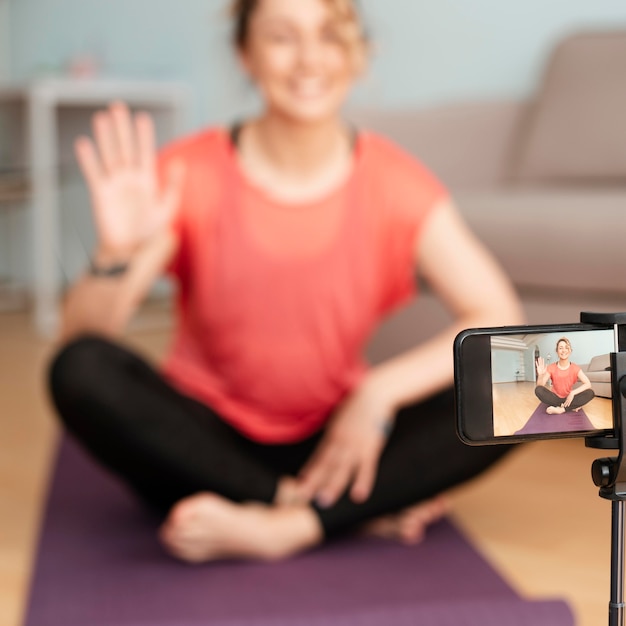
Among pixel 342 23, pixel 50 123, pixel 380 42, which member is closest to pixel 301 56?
pixel 342 23

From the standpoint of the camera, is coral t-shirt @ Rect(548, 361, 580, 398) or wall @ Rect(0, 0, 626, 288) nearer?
coral t-shirt @ Rect(548, 361, 580, 398)

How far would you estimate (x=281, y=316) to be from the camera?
111cm

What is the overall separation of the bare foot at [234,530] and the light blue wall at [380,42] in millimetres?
1043

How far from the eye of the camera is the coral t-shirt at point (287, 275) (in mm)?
1118

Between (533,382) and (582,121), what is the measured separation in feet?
5.83

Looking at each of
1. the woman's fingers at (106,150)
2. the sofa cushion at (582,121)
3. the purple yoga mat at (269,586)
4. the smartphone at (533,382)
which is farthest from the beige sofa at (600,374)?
the sofa cushion at (582,121)

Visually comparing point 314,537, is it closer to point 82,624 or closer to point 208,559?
point 208,559

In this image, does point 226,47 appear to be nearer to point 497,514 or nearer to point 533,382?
point 497,514

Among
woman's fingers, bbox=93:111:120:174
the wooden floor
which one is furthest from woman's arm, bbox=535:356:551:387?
woman's fingers, bbox=93:111:120:174

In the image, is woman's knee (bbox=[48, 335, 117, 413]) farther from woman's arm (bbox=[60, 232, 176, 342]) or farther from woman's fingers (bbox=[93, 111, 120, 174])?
woman's fingers (bbox=[93, 111, 120, 174])

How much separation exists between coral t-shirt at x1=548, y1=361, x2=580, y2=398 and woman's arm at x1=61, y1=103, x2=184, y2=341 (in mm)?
786

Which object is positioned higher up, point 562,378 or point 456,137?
point 562,378

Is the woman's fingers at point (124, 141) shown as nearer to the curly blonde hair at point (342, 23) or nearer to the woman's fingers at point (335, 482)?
the curly blonde hair at point (342, 23)

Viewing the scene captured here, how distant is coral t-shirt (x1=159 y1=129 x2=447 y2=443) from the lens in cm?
112
